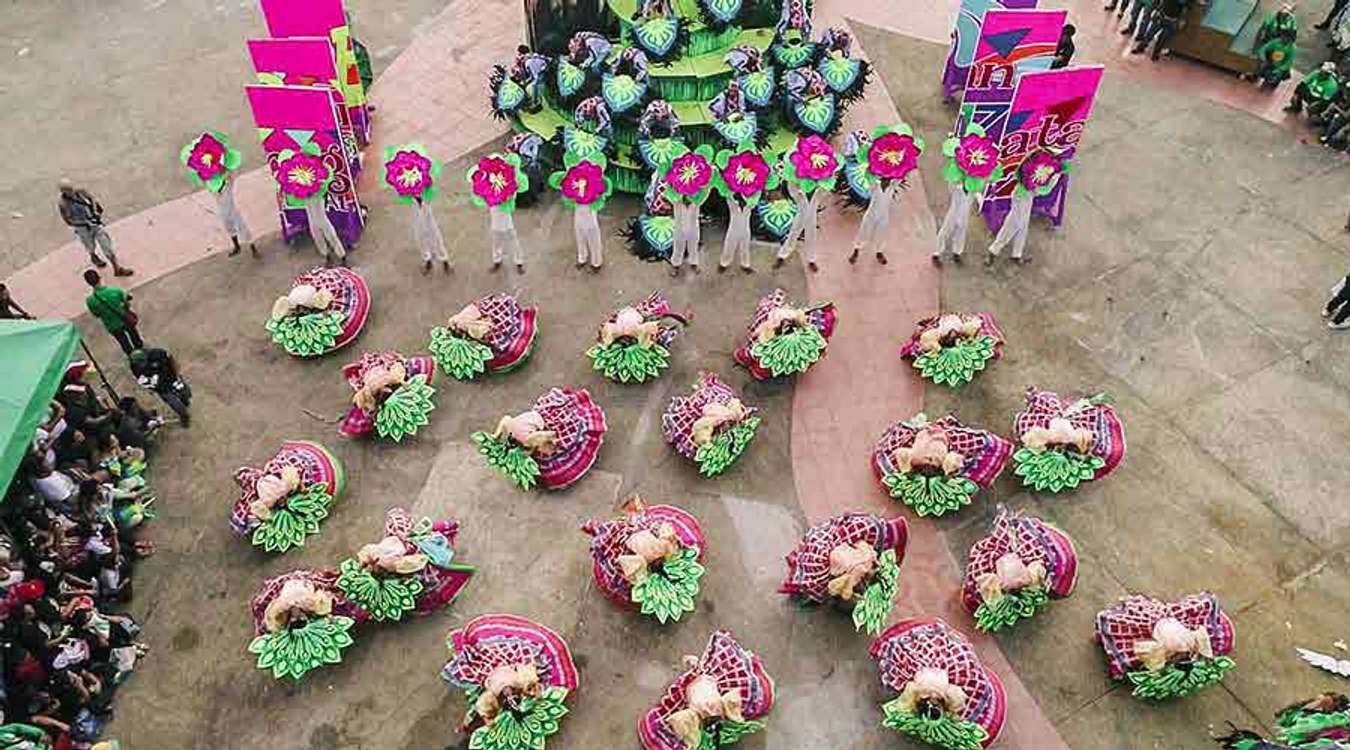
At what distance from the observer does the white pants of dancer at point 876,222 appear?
10.6 meters

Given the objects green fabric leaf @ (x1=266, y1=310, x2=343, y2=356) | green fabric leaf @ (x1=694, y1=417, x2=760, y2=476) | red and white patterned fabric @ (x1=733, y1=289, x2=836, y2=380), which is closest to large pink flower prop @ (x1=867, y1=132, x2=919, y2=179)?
red and white patterned fabric @ (x1=733, y1=289, x2=836, y2=380)

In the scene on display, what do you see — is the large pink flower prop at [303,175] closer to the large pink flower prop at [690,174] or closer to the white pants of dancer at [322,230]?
the white pants of dancer at [322,230]

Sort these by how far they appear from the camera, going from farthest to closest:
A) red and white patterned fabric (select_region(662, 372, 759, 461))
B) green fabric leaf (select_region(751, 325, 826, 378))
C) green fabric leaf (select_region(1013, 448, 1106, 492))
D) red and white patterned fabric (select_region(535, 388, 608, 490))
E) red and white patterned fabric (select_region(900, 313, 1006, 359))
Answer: red and white patterned fabric (select_region(900, 313, 1006, 359))
green fabric leaf (select_region(751, 325, 826, 378))
red and white patterned fabric (select_region(662, 372, 759, 461))
green fabric leaf (select_region(1013, 448, 1106, 492))
red and white patterned fabric (select_region(535, 388, 608, 490))

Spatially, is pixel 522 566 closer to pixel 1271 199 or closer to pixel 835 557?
pixel 835 557

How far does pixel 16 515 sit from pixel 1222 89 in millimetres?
14949

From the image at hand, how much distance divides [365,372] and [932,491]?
5.40 m

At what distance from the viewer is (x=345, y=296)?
10281mm

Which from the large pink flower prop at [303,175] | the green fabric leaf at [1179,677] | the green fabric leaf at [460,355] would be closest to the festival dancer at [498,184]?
the green fabric leaf at [460,355]

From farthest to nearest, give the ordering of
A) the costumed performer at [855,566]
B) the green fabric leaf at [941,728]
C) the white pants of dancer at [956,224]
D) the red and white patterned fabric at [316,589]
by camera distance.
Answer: the white pants of dancer at [956,224], the red and white patterned fabric at [316,589], the costumed performer at [855,566], the green fabric leaf at [941,728]

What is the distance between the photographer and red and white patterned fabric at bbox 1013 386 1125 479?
900cm

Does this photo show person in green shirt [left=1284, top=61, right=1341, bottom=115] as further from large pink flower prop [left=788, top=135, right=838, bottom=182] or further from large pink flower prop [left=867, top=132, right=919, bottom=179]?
large pink flower prop [left=788, top=135, right=838, bottom=182]

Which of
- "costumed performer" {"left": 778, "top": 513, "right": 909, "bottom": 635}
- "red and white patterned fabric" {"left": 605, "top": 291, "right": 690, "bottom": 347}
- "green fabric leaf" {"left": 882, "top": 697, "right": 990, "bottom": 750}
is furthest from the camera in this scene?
"red and white patterned fabric" {"left": 605, "top": 291, "right": 690, "bottom": 347}

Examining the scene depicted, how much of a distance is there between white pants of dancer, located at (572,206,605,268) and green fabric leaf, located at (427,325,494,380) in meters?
1.82

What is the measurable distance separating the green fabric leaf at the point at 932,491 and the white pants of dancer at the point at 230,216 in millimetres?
7581
